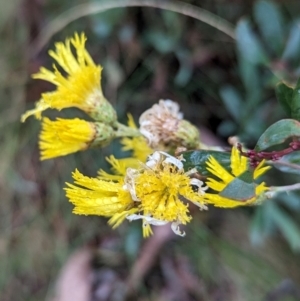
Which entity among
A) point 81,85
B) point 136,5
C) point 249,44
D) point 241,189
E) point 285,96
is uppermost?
point 136,5

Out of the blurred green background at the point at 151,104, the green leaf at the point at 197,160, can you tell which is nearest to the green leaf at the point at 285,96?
the green leaf at the point at 197,160

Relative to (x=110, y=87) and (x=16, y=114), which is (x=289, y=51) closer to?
(x=110, y=87)

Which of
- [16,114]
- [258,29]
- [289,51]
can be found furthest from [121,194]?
[16,114]

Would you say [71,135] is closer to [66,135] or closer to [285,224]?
[66,135]

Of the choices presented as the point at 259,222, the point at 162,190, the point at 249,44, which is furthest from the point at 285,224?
the point at 162,190

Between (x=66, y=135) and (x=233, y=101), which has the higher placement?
(x=233, y=101)

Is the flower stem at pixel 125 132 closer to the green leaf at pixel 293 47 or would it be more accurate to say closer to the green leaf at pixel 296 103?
the green leaf at pixel 296 103
